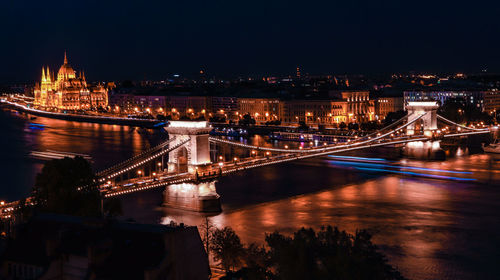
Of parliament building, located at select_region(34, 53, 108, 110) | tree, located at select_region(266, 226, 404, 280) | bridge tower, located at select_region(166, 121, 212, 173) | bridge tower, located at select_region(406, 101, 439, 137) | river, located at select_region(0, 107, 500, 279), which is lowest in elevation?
river, located at select_region(0, 107, 500, 279)

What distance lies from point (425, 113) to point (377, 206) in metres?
15.9

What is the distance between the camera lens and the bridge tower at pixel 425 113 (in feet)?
103

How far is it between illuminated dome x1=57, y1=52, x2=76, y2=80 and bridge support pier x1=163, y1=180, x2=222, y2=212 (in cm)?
Result: 7741

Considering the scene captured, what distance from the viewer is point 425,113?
3164 cm

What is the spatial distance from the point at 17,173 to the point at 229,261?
16.1m

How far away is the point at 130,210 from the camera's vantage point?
1598cm

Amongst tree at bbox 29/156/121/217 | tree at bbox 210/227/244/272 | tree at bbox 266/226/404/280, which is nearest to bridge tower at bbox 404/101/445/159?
tree at bbox 29/156/121/217

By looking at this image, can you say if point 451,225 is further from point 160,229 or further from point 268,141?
point 268,141

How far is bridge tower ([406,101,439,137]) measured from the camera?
103ft

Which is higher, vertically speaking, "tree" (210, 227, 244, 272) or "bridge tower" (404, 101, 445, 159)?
"bridge tower" (404, 101, 445, 159)

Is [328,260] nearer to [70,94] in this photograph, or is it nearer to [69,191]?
[69,191]

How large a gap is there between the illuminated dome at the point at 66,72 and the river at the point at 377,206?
65012 millimetres

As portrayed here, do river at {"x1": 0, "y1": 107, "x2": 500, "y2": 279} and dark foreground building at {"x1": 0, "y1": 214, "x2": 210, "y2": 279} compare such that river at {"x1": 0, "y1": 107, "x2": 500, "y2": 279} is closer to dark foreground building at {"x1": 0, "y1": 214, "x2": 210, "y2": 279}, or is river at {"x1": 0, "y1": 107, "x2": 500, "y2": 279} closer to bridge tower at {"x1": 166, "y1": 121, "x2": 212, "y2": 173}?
bridge tower at {"x1": 166, "y1": 121, "x2": 212, "y2": 173}

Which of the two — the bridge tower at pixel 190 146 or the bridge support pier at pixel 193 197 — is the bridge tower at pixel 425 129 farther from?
the bridge support pier at pixel 193 197
